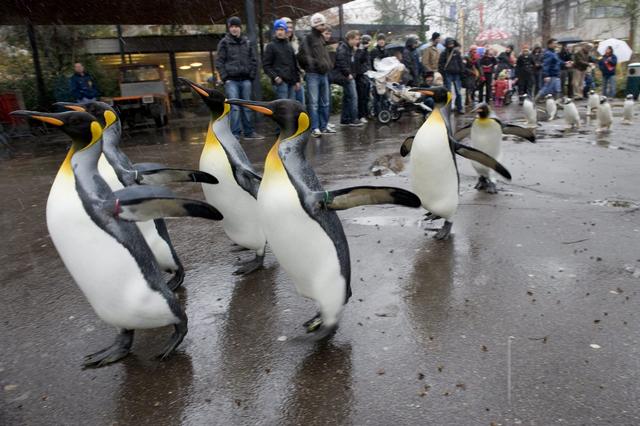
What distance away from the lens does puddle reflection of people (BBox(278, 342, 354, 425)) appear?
77.0 inches

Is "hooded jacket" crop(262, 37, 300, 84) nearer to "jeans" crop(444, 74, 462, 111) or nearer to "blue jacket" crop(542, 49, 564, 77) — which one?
"jeans" crop(444, 74, 462, 111)

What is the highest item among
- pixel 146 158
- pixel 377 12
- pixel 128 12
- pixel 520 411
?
pixel 377 12

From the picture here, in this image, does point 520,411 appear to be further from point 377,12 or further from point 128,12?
point 377,12

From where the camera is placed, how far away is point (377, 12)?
122 ft

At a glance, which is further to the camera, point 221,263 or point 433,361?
point 221,263

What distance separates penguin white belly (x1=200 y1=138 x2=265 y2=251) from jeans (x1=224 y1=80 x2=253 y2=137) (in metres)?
4.70

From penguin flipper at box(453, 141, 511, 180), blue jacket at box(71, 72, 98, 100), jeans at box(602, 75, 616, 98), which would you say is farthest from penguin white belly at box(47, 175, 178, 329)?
jeans at box(602, 75, 616, 98)

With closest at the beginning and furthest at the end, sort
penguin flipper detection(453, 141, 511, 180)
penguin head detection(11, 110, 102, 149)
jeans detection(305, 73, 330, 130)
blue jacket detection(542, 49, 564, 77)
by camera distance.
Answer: penguin head detection(11, 110, 102, 149)
penguin flipper detection(453, 141, 511, 180)
jeans detection(305, 73, 330, 130)
blue jacket detection(542, 49, 564, 77)

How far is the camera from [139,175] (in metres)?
2.93

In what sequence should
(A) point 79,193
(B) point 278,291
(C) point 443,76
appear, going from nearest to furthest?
(A) point 79,193 < (B) point 278,291 < (C) point 443,76

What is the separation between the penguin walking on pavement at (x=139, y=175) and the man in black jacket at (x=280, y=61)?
17.6 feet

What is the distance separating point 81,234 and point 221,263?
1584 mm

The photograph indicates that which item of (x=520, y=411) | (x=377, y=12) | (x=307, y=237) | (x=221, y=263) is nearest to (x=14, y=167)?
(x=221, y=263)

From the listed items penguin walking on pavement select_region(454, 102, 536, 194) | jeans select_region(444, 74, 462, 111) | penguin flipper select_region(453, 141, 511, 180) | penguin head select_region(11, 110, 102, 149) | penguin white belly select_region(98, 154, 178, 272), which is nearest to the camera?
penguin head select_region(11, 110, 102, 149)
